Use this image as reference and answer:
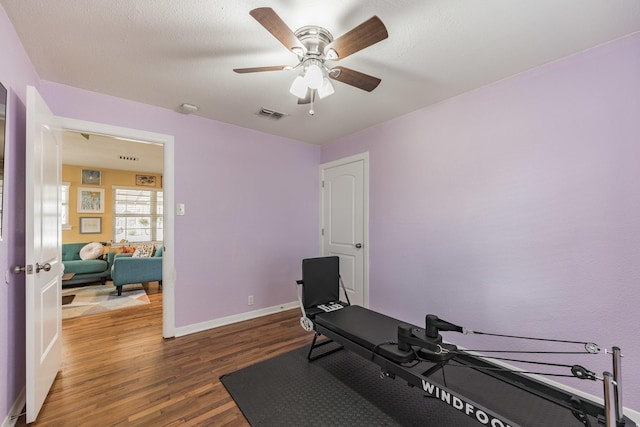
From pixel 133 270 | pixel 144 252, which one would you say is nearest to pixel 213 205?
pixel 133 270

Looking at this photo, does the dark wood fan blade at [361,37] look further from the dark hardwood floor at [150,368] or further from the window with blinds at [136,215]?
the window with blinds at [136,215]

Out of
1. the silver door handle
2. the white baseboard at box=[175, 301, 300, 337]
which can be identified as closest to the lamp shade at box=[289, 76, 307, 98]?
the silver door handle

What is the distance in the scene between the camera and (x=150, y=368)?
7.63 feet

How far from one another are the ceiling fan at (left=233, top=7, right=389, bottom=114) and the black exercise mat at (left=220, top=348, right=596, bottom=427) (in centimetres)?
208

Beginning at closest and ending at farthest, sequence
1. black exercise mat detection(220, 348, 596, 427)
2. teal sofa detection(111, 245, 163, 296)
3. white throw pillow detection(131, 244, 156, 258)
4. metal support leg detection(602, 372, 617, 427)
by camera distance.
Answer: metal support leg detection(602, 372, 617, 427), black exercise mat detection(220, 348, 596, 427), teal sofa detection(111, 245, 163, 296), white throw pillow detection(131, 244, 156, 258)

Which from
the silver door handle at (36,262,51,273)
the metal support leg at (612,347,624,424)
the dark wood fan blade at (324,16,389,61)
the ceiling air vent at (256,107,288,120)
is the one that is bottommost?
the metal support leg at (612,347,624,424)

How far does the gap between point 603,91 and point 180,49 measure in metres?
2.88

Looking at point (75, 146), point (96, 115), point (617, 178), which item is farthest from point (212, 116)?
point (617, 178)

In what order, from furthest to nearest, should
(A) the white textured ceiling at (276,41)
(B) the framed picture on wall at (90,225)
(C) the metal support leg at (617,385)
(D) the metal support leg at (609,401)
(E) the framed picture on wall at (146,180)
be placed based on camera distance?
1. (E) the framed picture on wall at (146,180)
2. (B) the framed picture on wall at (90,225)
3. (A) the white textured ceiling at (276,41)
4. (C) the metal support leg at (617,385)
5. (D) the metal support leg at (609,401)

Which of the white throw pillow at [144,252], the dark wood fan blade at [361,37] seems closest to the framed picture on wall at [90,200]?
the white throw pillow at [144,252]

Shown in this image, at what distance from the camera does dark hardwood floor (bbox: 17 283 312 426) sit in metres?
1.78

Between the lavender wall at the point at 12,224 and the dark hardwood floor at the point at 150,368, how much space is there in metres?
0.37

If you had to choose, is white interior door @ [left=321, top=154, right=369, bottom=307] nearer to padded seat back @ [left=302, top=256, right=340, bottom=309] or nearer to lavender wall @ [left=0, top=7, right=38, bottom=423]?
padded seat back @ [left=302, top=256, right=340, bottom=309]

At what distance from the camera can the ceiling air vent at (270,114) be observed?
2.90 m
